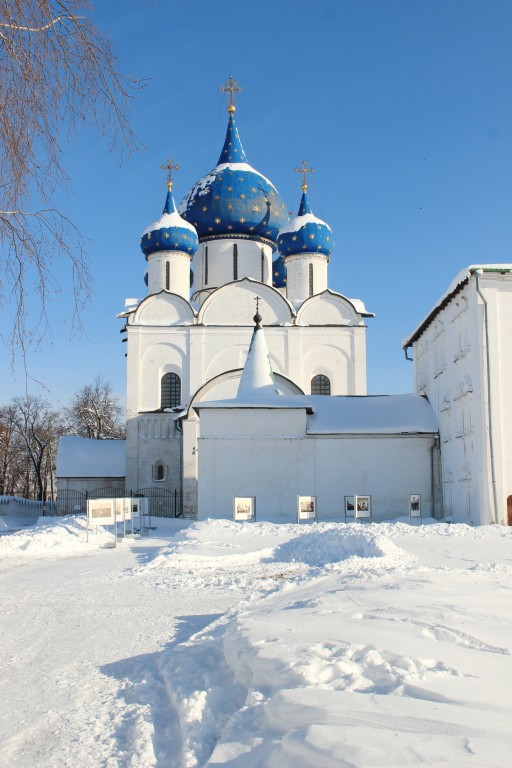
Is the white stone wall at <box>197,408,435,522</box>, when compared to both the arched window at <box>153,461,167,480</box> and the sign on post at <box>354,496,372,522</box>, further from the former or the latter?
the arched window at <box>153,461,167,480</box>

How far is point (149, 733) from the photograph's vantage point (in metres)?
3.84

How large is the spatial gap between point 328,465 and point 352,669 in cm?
1607

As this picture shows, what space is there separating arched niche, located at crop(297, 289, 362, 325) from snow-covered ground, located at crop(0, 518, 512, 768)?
752 inches

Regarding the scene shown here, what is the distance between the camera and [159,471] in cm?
2694

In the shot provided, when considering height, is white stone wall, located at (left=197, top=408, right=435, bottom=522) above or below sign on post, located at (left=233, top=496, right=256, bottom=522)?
above

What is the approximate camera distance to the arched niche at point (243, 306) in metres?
27.5

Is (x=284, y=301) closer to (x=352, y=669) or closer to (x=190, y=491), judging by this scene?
(x=190, y=491)

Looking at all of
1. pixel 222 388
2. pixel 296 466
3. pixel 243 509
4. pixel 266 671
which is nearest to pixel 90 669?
pixel 266 671

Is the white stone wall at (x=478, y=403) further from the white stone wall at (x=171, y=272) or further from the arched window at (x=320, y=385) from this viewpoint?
the white stone wall at (x=171, y=272)

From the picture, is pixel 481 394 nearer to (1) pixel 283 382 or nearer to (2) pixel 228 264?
(1) pixel 283 382

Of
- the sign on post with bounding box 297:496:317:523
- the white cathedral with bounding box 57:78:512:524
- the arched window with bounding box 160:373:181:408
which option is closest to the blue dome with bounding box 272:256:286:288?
the white cathedral with bounding box 57:78:512:524

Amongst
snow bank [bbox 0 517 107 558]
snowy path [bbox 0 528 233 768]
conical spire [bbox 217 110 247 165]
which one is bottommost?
snowy path [bbox 0 528 233 768]

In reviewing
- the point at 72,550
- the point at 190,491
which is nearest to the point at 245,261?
the point at 190,491

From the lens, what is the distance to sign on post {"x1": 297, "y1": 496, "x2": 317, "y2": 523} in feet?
57.4
